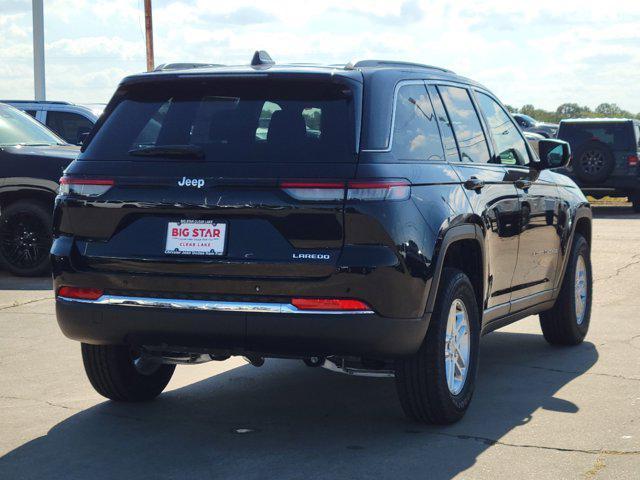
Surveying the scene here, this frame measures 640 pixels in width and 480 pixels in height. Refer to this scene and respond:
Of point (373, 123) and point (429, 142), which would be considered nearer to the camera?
point (373, 123)

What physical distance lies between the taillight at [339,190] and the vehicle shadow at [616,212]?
1798cm

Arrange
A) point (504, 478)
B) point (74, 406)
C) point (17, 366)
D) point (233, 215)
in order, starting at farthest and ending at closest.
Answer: point (17, 366) < point (74, 406) < point (233, 215) < point (504, 478)

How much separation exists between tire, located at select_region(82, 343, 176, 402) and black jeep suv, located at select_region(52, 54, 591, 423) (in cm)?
2

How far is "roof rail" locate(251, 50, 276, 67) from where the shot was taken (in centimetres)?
610

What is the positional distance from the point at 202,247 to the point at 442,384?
54.5 inches

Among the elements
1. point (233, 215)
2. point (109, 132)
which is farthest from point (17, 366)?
point (233, 215)

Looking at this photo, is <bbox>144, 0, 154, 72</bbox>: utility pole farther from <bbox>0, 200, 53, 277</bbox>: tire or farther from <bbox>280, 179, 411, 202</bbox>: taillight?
<bbox>280, 179, 411, 202</bbox>: taillight

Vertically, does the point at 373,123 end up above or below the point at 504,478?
above

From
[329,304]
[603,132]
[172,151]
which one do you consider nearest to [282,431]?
[329,304]

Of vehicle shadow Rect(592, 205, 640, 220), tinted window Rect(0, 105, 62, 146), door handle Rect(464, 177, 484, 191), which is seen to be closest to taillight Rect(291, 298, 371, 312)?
door handle Rect(464, 177, 484, 191)

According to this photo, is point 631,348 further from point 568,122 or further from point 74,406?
point 568,122

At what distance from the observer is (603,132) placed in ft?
76.3

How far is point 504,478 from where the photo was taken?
201 inches

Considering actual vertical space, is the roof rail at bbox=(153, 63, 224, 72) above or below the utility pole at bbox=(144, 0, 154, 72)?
below
